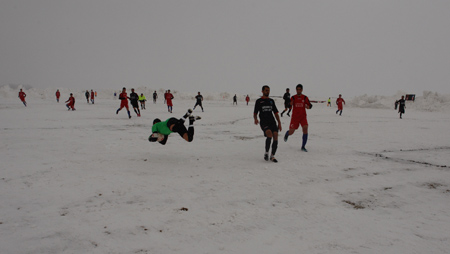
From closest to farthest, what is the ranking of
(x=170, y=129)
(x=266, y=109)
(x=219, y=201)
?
(x=219, y=201)
(x=170, y=129)
(x=266, y=109)

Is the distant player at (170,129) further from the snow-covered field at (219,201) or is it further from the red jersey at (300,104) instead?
the red jersey at (300,104)

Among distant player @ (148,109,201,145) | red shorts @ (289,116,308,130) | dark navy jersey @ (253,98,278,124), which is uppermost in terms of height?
dark navy jersey @ (253,98,278,124)

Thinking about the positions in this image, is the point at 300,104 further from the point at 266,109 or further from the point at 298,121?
the point at 266,109

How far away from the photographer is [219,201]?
361 centimetres

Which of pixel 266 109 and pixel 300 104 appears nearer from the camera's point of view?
pixel 266 109

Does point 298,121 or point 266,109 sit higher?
point 266,109

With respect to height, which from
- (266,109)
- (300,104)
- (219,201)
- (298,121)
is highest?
(300,104)

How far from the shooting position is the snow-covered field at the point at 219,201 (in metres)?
2.60

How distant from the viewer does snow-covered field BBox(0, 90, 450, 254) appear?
260 cm

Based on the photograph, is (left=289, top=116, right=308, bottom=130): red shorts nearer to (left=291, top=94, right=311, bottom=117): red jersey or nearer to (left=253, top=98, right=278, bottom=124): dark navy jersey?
(left=291, top=94, right=311, bottom=117): red jersey

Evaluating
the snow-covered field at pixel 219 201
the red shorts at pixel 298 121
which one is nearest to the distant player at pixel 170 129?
the snow-covered field at pixel 219 201

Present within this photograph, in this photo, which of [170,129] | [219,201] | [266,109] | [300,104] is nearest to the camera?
[219,201]

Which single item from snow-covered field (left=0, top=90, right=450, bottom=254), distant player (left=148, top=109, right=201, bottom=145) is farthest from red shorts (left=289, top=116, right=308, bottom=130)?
distant player (left=148, top=109, right=201, bottom=145)

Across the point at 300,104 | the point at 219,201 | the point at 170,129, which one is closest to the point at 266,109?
the point at 300,104
